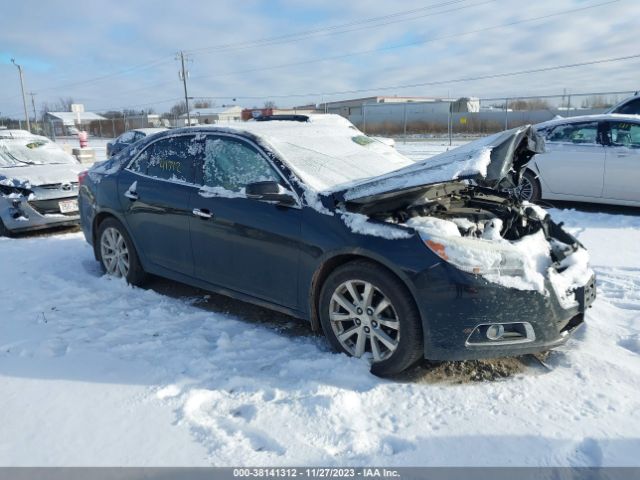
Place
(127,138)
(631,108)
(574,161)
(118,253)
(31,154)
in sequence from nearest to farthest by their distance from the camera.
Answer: (118,253) → (574,161) → (31,154) → (631,108) → (127,138)

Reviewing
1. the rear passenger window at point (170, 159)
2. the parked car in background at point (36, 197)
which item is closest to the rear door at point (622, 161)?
the rear passenger window at point (170, 159)

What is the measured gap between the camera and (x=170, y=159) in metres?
4.62

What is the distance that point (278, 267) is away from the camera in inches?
146

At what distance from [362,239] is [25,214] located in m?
5.99

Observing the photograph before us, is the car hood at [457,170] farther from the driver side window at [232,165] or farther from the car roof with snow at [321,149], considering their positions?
the driver side window at [232,165]

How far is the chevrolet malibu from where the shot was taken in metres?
3.02

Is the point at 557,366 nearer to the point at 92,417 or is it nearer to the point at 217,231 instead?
the point at 217,231

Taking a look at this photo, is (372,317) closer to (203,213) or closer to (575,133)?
(203,213)

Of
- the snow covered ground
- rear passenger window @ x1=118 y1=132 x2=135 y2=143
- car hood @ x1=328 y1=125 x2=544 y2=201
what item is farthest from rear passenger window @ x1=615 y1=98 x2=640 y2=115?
rear passenger window @ x1=118 y1=132 x2=135 y2=143

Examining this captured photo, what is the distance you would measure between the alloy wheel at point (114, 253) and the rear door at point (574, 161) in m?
6.47

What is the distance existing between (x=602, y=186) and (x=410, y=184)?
5.86 metres

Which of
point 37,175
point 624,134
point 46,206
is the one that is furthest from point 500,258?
point 37,175

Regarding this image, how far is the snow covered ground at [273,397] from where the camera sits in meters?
2.59

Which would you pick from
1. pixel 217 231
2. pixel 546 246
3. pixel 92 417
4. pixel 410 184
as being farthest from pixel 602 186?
pixel 92 417
